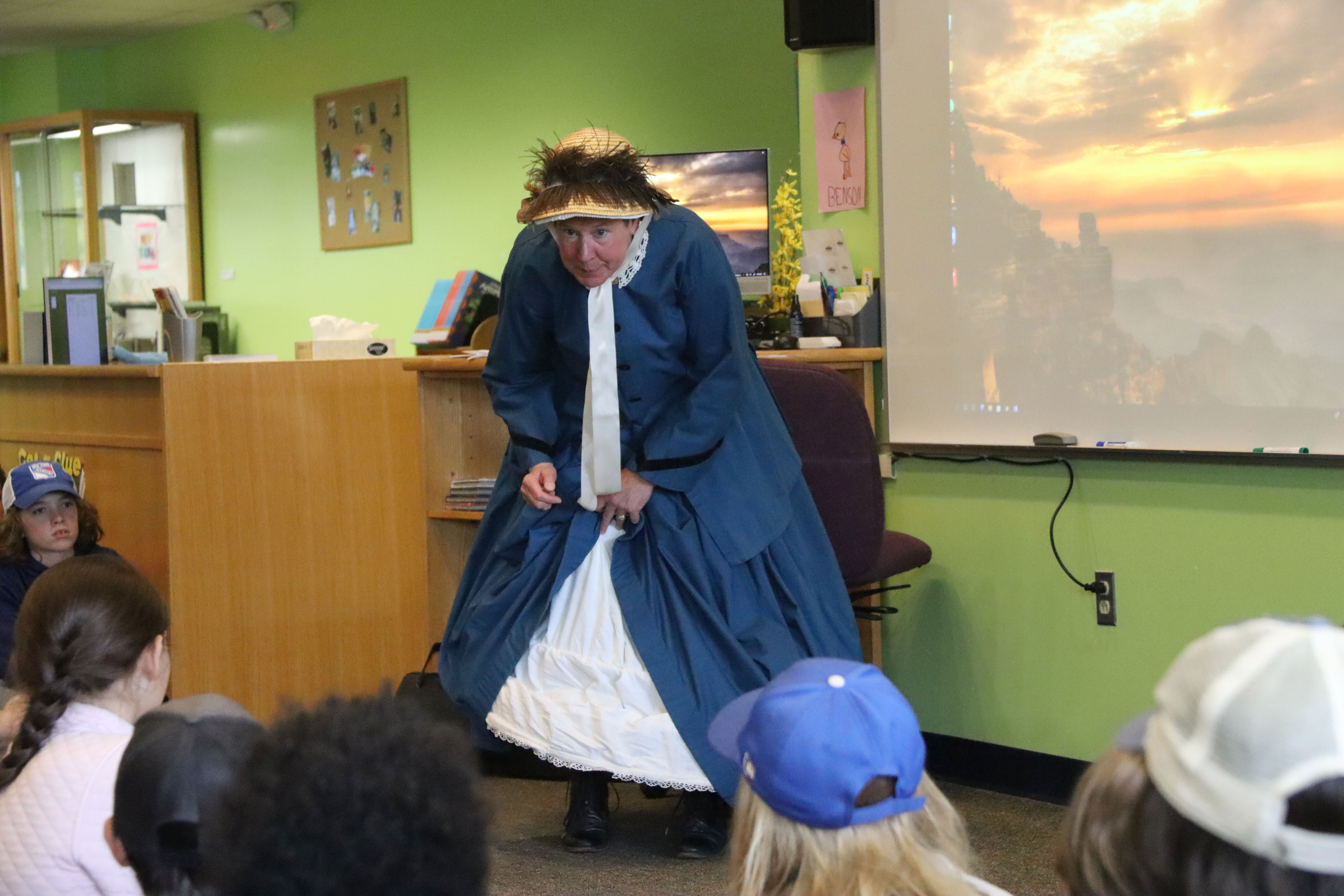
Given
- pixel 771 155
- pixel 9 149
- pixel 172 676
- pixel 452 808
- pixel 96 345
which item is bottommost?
pixel 172 676

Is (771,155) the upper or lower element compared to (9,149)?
lower

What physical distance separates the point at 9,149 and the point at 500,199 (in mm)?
3483

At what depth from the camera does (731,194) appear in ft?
12.4

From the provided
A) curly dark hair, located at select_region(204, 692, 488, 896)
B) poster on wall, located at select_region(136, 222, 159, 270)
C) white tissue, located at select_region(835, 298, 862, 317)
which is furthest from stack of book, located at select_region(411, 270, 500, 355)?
poster on wall, located at select_region(136, 222, 159, 270)

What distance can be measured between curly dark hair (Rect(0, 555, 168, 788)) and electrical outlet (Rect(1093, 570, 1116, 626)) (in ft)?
6.63

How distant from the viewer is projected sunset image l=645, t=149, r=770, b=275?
12.0 feet

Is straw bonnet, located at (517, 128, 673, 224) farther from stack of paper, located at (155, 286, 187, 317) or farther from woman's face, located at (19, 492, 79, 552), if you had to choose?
stack of paper, located at (155, 286, 187, 317)

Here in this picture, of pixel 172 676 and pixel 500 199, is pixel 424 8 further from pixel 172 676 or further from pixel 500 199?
pixel 172 676

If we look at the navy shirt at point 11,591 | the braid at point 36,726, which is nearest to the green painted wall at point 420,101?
the navy shirt at point 11,591

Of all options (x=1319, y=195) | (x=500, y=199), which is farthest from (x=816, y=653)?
(x=500, y=199)

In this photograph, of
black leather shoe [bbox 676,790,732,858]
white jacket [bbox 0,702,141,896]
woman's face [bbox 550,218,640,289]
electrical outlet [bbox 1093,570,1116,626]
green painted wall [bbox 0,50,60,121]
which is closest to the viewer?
white jacket [bbox 0,702,141,896]

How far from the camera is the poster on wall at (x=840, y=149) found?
10.5 ft

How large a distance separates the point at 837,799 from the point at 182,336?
3486 millimetres

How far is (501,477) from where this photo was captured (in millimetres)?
2779
